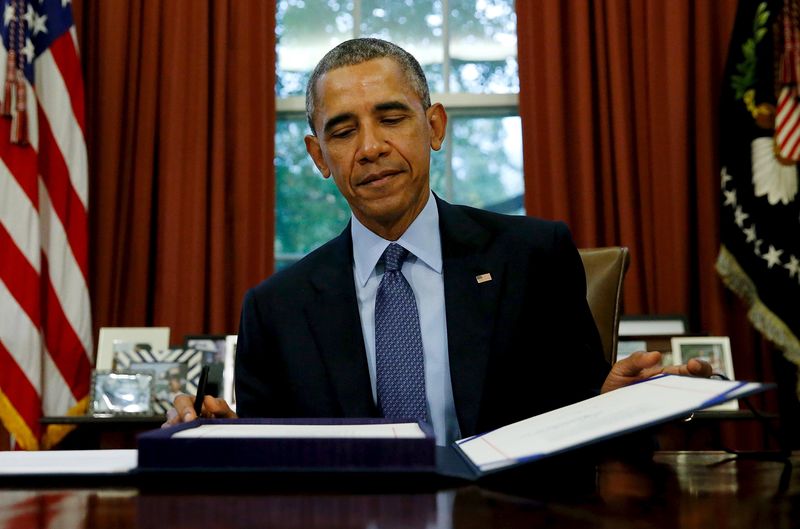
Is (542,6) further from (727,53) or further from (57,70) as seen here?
(57,70)

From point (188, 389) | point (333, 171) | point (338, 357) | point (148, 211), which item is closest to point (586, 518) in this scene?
point (338, 357)

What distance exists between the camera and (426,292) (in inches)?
62.6

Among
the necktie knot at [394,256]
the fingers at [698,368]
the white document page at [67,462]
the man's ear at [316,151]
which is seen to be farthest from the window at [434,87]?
the white document page at [67,462]

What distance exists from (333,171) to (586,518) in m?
1.29

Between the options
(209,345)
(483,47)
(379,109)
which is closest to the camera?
(379,109)

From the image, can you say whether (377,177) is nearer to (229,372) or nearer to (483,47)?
(229,372)

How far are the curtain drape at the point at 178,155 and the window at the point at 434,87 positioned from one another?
0.30 m

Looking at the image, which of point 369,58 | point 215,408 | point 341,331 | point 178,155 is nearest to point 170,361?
point 178,155

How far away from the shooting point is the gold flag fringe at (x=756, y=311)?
112 inches

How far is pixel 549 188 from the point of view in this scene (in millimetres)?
3270

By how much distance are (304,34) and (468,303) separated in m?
2.47

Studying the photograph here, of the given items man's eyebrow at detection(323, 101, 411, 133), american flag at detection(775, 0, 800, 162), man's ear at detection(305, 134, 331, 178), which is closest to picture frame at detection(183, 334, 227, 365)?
man's ear at detection(305, 134, 331, 178)

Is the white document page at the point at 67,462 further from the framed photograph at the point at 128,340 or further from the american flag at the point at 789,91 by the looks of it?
the american flag at the point at 789,91

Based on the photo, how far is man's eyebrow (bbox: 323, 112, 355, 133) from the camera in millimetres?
1727
